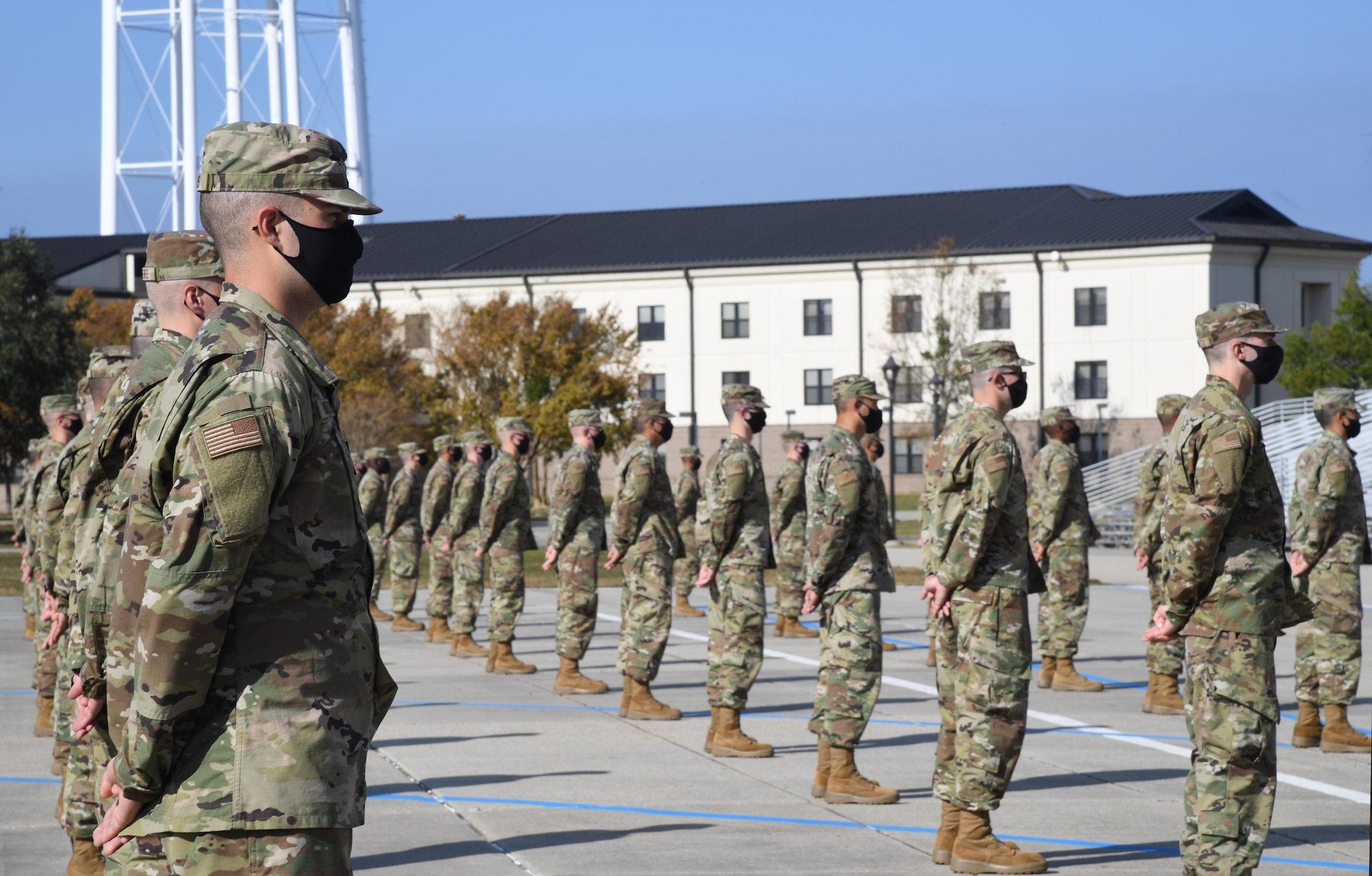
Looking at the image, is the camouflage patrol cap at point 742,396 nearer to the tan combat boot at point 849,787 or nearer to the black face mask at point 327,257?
the tan combat boot at point 849,787

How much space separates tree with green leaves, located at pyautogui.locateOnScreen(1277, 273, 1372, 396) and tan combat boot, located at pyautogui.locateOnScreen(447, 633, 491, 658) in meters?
44.2

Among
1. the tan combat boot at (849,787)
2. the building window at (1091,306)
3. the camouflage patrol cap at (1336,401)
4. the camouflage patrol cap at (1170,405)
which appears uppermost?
the building window at (1091,306)

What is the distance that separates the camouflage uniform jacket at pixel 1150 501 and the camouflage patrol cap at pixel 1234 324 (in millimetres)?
4874

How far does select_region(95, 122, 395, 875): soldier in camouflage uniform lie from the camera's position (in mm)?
3133

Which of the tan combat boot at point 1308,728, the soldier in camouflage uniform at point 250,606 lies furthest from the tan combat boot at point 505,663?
the soldier in camouflage uniform at point 250,606

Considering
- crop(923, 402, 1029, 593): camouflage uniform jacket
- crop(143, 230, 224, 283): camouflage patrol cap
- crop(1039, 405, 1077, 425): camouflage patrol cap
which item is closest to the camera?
crop(143, 230, 224, 283): camouflage patrol cap

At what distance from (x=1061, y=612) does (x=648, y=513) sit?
3675 mm

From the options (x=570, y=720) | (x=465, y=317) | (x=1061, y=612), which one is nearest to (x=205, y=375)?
(x=570, y=720)

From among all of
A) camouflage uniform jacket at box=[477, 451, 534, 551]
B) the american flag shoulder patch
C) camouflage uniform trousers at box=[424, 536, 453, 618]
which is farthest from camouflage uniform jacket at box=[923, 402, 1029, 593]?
camouflage uniform trousers at box=[424, 536, 453, 618]

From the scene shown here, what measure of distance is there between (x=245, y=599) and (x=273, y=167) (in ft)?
3.05

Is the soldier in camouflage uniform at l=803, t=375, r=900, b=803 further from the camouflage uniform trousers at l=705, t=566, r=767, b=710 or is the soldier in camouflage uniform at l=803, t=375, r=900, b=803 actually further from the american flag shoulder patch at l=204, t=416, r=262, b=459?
the american flag shoulder patch at l=204, t=416, r=262, b=459

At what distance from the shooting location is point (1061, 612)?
1366cm

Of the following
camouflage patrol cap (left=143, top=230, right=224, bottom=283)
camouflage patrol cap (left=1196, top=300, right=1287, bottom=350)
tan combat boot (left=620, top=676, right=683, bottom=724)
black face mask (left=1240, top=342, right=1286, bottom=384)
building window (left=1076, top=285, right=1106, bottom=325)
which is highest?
building window (left=1076, top=285, right=1106, bottom=325)

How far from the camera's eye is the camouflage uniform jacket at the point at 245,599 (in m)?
3.13
